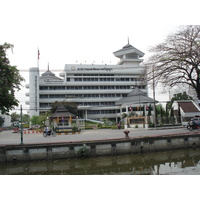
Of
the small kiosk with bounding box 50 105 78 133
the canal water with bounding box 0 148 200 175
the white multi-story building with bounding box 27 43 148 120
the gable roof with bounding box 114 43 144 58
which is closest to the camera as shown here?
the canal water with bounding box 0 148 200 175

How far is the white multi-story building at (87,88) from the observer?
59750 mm

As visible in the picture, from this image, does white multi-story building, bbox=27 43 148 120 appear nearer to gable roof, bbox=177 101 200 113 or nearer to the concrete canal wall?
gable roof, bbox=177 101 200 113

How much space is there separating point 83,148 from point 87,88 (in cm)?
4864

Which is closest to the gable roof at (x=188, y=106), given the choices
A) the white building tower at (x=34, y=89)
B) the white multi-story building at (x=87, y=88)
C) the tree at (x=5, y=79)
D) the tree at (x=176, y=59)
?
the tree at (x=176, y=59)

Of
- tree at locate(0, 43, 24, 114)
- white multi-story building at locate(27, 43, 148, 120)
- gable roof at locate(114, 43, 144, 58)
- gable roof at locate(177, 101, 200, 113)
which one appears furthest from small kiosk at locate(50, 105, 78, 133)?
gable roof at locate(114, 43, 144, 58)

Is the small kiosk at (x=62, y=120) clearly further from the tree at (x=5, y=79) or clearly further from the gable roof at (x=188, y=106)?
the gable roof at (x=188, y=106)

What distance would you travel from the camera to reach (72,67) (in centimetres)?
6238

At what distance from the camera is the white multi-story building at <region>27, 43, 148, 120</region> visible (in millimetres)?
59750

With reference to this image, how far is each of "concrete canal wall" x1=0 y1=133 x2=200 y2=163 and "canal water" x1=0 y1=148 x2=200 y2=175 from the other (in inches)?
18.4

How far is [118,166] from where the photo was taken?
13.3m

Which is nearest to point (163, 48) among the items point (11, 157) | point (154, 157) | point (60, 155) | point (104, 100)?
point (154, 157)

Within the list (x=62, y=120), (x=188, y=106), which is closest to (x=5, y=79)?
(x=62, y=120)

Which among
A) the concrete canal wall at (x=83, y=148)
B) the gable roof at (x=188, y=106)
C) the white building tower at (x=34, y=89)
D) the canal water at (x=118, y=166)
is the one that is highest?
the white building tower at (x=34, y=89)

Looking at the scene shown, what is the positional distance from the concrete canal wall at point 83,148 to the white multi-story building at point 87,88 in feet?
138
